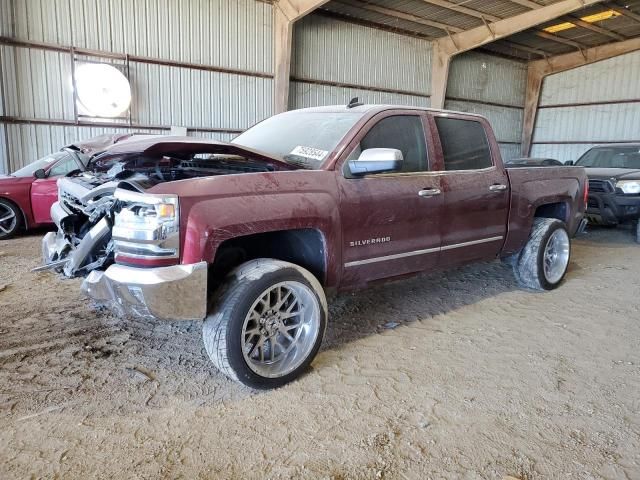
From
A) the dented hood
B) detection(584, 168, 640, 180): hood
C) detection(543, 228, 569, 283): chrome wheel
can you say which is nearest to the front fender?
the dented hood

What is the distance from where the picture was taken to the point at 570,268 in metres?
6.16

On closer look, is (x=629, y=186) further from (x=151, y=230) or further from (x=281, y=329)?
(x=151, y=230)

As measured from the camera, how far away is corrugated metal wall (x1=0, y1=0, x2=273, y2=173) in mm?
9953

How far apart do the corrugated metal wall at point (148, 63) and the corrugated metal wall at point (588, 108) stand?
40.8ft

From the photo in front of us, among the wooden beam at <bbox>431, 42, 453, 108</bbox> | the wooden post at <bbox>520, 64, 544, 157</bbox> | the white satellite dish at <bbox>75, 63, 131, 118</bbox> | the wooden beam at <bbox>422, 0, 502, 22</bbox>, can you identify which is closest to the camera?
the white satellite dish at <bbox>75, 63, 131, 118</bbox>

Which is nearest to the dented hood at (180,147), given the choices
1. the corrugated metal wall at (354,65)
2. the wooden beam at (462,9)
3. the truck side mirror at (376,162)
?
the truck side mirror at (376,162)

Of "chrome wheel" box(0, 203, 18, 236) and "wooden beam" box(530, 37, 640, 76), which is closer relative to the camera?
"chrome wheel" box(0, 203, 18, 236)

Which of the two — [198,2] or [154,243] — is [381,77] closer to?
[198,2]

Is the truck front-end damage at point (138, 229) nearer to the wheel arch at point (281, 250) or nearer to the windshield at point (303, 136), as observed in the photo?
the windshield at point (303, 136)

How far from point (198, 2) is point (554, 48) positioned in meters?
13.8

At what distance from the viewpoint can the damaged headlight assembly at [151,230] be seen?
2.51 m

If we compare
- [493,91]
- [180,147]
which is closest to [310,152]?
[180,147]

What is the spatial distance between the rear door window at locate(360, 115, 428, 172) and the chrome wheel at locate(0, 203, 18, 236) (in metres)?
6.56

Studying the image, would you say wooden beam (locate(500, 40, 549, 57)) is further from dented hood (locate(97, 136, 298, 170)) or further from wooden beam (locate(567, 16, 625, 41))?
dented hood (locate(97, 136, 298, 170))
